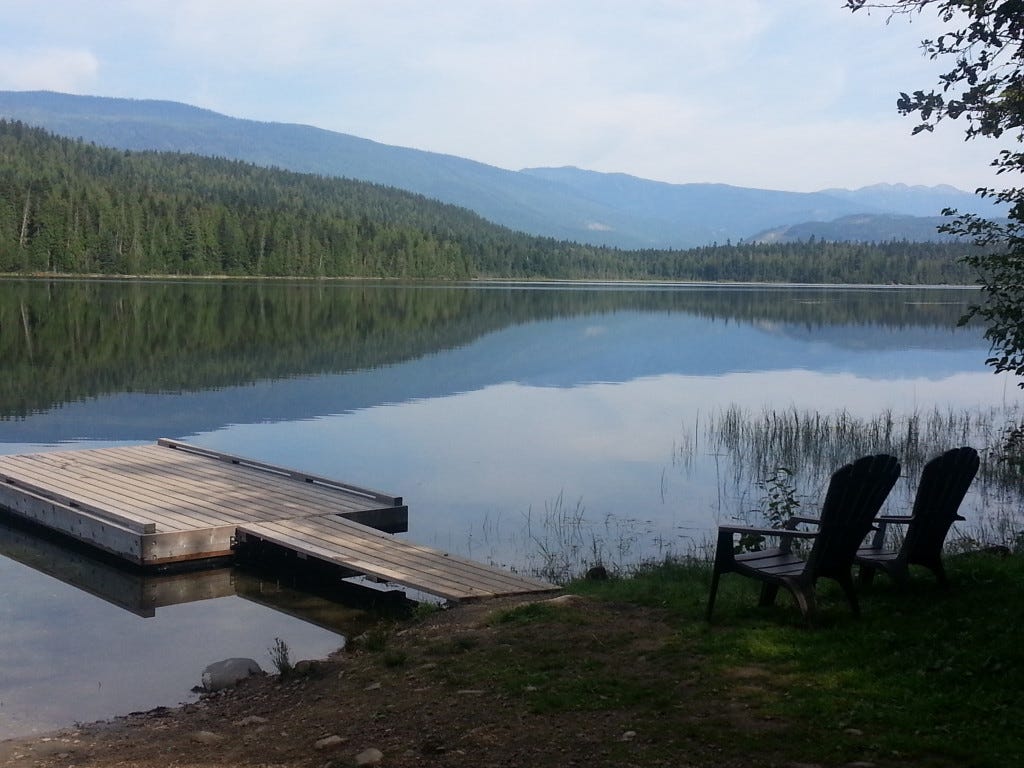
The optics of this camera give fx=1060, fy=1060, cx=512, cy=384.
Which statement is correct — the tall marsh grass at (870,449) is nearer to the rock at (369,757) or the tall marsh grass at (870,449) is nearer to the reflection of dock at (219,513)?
the reflection of dock at (219,513)

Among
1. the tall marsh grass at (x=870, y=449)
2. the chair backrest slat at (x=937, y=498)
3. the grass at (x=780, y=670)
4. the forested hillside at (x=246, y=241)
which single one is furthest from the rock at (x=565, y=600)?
the forested hillside at (x=246, y=241)

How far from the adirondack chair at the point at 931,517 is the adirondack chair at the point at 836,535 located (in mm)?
528

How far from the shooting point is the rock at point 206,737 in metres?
6.43

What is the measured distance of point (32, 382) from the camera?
1061 inches

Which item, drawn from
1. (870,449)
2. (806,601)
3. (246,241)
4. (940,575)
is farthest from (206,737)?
(246,241)

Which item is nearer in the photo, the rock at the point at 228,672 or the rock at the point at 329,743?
the rock at the point at 329,743

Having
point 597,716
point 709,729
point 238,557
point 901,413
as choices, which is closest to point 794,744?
point 709,729

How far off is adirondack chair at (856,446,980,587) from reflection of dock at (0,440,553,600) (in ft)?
11.1

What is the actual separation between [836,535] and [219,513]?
315 inches

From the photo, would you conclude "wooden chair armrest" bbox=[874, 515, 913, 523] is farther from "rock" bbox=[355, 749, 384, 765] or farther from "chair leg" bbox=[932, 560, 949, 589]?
"rock" bbox=[355, 749, 384, 765]

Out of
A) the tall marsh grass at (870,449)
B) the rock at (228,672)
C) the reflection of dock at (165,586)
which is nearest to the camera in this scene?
the rock at (228,672)

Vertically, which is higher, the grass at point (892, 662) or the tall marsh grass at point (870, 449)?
the grass at point (892, 662)

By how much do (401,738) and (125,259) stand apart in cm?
11105

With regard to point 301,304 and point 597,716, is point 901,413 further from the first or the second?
point 301,304
